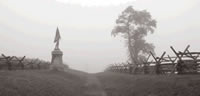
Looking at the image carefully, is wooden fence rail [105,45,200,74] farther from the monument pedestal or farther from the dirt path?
the monument pedestal

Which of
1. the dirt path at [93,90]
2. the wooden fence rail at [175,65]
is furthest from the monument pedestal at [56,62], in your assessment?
the wooden fence rail at [175,65]

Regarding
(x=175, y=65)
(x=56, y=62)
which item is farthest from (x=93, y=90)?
(x=56, y=62)

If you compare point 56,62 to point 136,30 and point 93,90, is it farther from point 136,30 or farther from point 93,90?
point 136,30

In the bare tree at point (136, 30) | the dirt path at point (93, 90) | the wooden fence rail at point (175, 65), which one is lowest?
the dirt path at point (93, 90)

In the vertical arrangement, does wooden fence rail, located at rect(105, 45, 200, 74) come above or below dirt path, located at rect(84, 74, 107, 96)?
above

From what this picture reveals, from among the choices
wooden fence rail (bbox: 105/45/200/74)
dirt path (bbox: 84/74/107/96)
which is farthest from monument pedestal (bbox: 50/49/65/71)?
wooden fence rail (bbox: 105/45/200/74)

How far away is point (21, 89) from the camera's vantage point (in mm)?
9508

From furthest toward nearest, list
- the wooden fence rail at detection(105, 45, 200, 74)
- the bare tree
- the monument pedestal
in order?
the bare tree
the monument pedestal
the wooden fence rail at detection(105, 45, 200, 74)

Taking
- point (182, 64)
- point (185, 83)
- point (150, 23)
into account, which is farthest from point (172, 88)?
point (150, 23)

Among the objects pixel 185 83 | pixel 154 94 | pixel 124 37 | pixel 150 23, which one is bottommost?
pixel 154 94

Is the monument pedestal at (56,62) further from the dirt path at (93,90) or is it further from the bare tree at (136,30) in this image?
the bare tree at (136,30)

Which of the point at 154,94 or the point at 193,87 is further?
the point at 154,94

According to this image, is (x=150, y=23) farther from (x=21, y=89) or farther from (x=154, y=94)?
(x=21, y=89)

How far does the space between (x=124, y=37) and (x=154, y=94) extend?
25.7 meters
